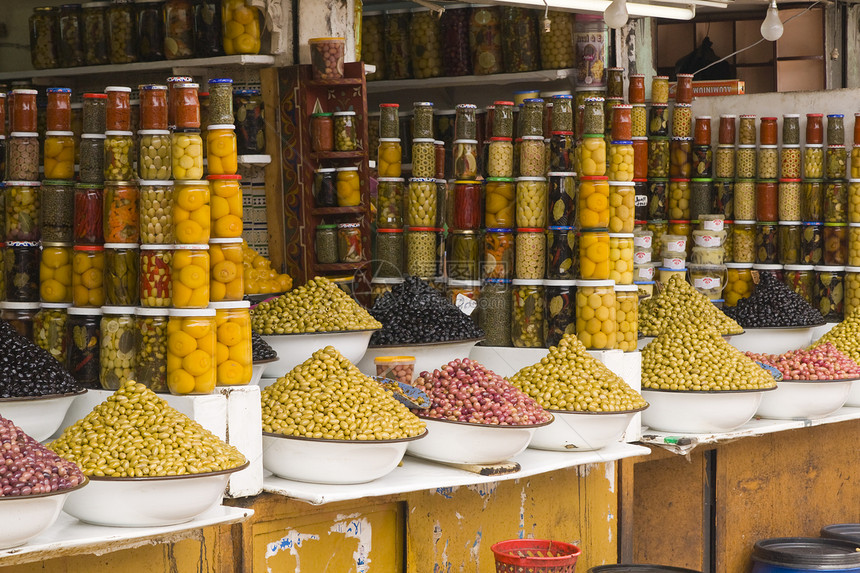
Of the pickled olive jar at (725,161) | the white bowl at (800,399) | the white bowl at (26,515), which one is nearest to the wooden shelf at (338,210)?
the white bowl at (800,399)

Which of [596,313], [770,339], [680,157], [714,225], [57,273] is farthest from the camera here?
[680,157]

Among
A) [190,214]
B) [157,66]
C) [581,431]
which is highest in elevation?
[157,66]

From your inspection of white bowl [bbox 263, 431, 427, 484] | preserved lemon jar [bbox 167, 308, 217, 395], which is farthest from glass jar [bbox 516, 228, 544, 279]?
preserved lemon jar [bbox 167, 308, 217, 395]

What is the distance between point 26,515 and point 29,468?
9 cm

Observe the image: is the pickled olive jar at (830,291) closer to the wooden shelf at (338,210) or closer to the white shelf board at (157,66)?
the wooden shelf at (338,210)

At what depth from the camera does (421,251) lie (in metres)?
4.10

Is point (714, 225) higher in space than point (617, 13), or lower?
lower

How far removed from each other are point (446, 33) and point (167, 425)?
9.76 feet

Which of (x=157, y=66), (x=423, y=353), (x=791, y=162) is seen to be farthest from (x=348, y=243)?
(x=791, y=162)

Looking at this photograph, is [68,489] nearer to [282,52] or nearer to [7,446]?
[7,446]

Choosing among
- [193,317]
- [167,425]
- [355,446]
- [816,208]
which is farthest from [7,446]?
[816,208]

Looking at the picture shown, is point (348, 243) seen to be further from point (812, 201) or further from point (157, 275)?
point (812, 201)

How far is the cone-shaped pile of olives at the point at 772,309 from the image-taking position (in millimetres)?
5113

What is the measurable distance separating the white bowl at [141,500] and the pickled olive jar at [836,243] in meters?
3.62
